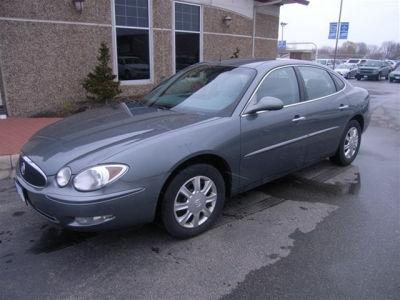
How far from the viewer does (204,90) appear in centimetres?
417

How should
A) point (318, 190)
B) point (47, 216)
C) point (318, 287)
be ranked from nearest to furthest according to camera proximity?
point (318, 287), point (47, 216), point (318, 190)

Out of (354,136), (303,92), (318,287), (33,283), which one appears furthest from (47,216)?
(354,136)

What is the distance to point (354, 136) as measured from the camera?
5.68 m

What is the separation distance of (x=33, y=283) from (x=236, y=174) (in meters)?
2.04

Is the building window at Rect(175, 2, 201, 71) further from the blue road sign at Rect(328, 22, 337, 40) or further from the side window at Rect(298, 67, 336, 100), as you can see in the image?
the blue road sign at Rect(328, 22, 337, 40)

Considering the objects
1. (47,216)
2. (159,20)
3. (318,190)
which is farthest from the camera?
(159,20)

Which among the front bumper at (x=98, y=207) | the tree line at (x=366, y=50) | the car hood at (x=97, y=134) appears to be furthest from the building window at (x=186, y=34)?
the tree line at (x=366, y=50)

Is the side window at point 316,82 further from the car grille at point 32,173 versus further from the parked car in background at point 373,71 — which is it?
the parked car in background at point 373,71

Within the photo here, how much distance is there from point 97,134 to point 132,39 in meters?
8.17

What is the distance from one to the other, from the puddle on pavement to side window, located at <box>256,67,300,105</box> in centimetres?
228

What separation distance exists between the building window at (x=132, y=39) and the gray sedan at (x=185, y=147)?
6.41m

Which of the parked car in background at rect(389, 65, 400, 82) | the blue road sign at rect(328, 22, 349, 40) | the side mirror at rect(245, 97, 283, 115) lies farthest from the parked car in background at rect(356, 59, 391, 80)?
the side mirror at rect(245, 97, 283, 115)

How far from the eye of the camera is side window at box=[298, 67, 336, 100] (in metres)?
4.69

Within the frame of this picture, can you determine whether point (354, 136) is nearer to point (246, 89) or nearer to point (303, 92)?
point (303, 92)
